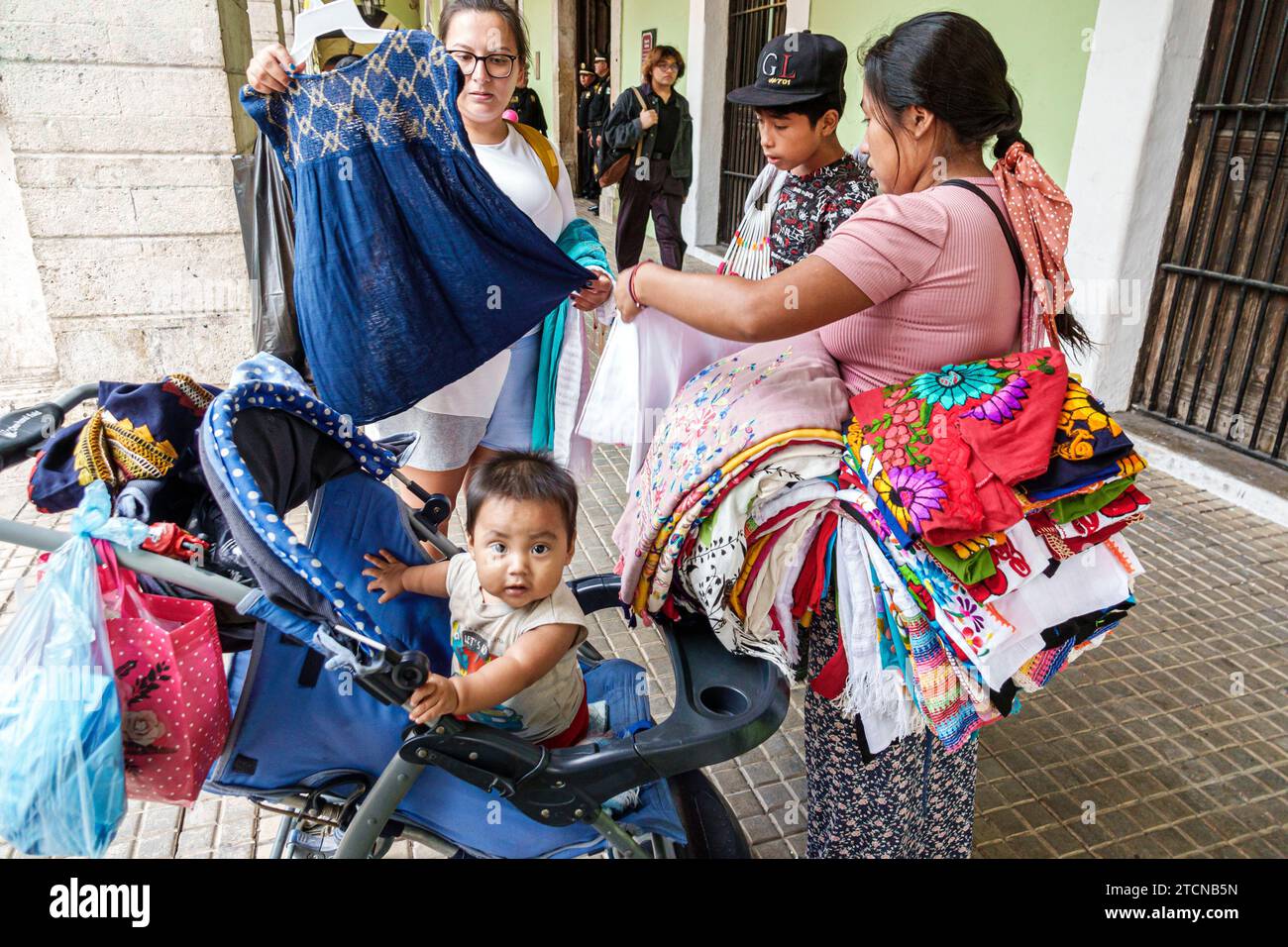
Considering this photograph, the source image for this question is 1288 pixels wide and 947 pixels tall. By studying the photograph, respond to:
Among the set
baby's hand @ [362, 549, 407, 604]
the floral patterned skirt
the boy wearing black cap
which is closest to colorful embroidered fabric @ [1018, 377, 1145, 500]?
the floral patterned skirt

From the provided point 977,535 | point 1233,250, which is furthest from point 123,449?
point 1233,250

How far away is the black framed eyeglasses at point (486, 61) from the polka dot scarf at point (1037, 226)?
1462 millimetres

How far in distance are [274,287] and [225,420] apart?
1.14m

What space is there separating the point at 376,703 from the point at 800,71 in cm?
197

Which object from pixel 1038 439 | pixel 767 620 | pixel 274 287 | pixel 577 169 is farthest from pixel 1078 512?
pixel 577 169

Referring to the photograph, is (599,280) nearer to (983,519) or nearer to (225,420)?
(225,420)

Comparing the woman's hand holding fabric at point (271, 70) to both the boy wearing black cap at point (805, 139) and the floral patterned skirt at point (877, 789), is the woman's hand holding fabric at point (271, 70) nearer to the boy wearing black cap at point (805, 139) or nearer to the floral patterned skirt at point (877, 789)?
the boy wearing black cap at point (805, 139)

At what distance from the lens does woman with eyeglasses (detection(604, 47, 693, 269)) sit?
277 inches

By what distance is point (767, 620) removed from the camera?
1705 mm

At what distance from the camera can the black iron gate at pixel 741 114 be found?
28.3 ft

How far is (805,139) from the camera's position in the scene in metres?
2.50

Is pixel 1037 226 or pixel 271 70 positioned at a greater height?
pixel 271 70

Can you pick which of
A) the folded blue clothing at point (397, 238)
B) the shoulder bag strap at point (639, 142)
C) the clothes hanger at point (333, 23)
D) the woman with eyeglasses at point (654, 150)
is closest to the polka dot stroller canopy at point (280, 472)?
the folded blue clothing at point (397, 238)

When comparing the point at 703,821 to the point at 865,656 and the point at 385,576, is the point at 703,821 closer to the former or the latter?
the point at 865,656
